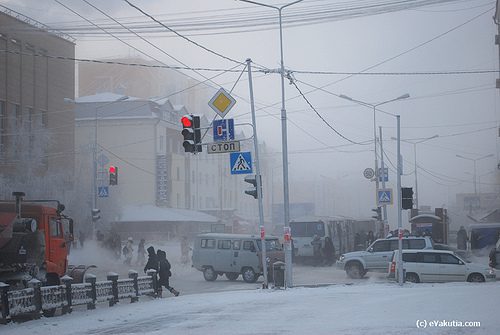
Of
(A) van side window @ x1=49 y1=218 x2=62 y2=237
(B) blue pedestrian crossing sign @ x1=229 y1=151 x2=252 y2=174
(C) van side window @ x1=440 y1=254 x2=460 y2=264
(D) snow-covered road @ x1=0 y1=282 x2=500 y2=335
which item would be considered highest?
(B) blue pedestrian crossing sign @ x1=229 y1=151 x2=252 y2=174

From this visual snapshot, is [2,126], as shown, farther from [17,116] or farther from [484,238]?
[484,238]

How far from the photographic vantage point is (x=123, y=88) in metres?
80.1

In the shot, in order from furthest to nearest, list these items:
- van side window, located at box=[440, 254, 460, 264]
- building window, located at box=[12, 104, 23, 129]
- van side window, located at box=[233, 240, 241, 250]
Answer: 1. building window, located at box=[12, 104, 23, 129]
2. van side window, located at box=[233, 240, 241, 250]
3. van side window, located at box=[440, 254, 460, 264]

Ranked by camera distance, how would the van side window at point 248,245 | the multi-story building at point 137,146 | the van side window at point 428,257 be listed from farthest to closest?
the multi-story building at point 137,146, the van side window at point 248,245, the van side window at point 428,257

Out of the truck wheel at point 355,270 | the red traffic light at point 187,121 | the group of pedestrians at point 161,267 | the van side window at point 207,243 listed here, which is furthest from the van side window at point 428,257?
the red traffic light at point 187,121

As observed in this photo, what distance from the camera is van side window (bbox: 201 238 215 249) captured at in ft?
104

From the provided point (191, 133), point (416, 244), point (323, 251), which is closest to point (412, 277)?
point (416, 244)

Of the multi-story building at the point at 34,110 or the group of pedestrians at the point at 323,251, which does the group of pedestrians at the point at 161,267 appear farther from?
the multi-story building at the point at 34,110

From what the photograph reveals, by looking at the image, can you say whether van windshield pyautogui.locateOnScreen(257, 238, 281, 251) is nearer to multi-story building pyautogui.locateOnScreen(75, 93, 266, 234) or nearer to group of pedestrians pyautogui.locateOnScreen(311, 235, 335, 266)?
group of pedestrians pyautogui.locateOnScreen(311, 235, 335, 266)

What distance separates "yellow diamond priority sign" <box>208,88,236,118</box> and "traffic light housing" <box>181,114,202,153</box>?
2.56m

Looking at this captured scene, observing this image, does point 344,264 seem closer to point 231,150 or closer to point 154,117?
point 231,150

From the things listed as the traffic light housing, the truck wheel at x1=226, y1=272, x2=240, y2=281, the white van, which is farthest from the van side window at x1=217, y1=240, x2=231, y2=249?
the traffic light housing

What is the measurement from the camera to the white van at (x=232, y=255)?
99.4 feet

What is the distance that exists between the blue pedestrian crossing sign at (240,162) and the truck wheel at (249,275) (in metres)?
7.55
